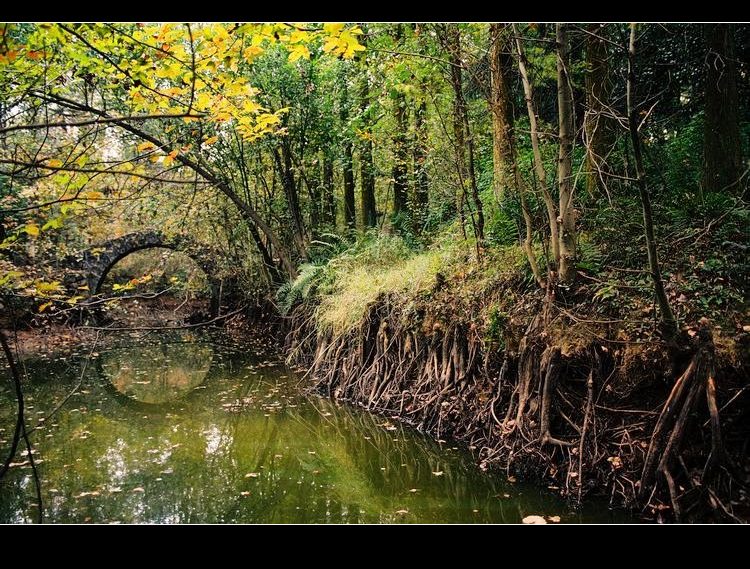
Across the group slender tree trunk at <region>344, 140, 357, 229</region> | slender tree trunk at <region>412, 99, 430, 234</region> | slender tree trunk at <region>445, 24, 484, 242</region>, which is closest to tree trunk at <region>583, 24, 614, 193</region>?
slender tree trunk at <region>445, 24, 484, 242</region>

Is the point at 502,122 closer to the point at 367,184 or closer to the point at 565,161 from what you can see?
the point at 565,161

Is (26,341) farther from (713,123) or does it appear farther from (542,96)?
(713,123)

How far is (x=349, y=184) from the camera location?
46.4 ft

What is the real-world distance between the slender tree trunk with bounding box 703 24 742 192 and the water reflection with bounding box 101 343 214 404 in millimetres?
9025

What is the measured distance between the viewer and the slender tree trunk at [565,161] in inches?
195

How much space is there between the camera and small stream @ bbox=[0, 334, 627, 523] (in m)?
4.62

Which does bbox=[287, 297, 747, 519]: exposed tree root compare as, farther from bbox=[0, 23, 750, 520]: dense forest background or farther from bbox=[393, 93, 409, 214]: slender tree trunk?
bbox=[393, 93, 409, 214]: slender tree trunk

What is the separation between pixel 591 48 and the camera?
6.21m

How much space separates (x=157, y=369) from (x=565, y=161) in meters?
10.5

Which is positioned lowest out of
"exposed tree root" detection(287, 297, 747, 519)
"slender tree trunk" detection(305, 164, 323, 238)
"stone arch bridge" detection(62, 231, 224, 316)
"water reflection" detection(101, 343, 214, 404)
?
"water reflection" detection(101, 343, 214, 404)

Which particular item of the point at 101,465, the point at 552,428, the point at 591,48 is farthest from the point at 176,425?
the point at 591,48

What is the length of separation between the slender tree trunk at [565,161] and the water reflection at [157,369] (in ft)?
23.9

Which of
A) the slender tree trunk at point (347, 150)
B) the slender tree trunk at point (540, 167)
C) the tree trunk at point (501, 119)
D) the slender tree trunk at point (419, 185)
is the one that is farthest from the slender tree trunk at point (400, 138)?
the slender tree trunk at point (540, 167)

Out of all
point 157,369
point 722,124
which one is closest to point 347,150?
point 157,369
